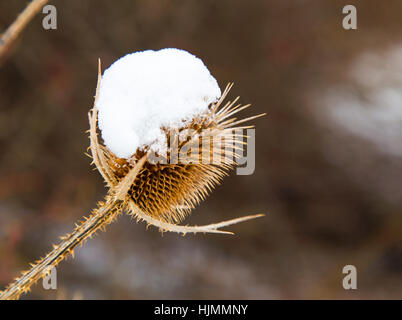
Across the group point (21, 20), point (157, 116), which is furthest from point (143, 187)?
point (21, 20)

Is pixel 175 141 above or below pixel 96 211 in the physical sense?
above

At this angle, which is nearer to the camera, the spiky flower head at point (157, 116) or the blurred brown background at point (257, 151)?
Answer: the spiky flower head at point (157, 116)

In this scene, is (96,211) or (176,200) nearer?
(96,211)

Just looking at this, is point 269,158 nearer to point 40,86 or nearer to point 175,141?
point 40,86

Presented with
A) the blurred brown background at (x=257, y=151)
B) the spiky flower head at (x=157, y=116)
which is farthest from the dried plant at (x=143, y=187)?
the blurred brown background at (x=257, y=151)

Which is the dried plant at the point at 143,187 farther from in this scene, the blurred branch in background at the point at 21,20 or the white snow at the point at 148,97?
the blurred branch in background at the point at 21,20
